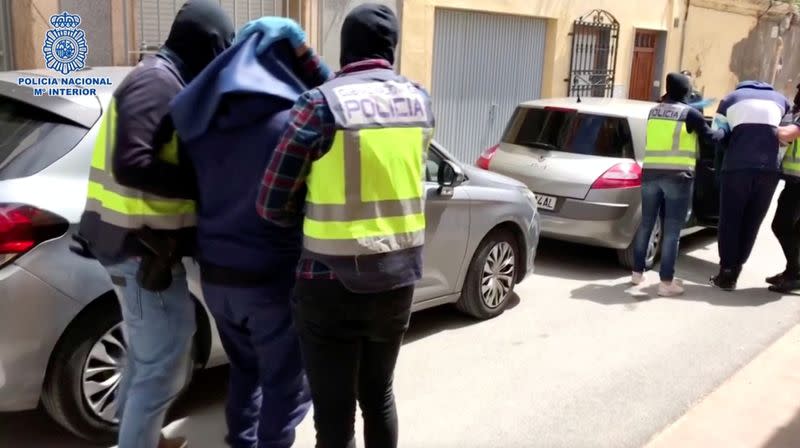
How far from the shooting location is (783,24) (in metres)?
21.3

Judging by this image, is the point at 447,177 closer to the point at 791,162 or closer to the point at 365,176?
the point at 365,176

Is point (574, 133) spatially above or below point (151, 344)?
above

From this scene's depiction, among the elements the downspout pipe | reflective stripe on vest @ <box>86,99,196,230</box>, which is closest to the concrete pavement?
reflective stripe on vest @ <box>86,99,196,230</box>

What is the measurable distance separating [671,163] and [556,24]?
685cm

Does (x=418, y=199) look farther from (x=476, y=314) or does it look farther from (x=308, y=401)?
(x=476, y=314)

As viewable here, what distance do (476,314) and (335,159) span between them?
130 inches

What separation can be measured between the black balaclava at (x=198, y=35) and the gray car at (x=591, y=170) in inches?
180

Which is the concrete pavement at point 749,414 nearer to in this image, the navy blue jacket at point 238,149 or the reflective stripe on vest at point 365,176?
the reflective stripe on vest at point 365,176

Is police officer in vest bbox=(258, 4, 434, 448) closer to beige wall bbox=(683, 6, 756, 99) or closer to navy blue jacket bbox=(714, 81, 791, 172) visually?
navy blue jacket bbox=(714, 81, 791, 172)

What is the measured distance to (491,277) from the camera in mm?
5621

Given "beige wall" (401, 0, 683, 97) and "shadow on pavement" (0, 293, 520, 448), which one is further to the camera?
"beige wall" (401, 0, 683, 97)

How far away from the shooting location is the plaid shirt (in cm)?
247

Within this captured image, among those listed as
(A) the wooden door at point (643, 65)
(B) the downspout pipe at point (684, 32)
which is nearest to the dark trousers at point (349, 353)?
(A) the wooden door at point (643, 65)

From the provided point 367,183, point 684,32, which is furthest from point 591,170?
point 684,32
